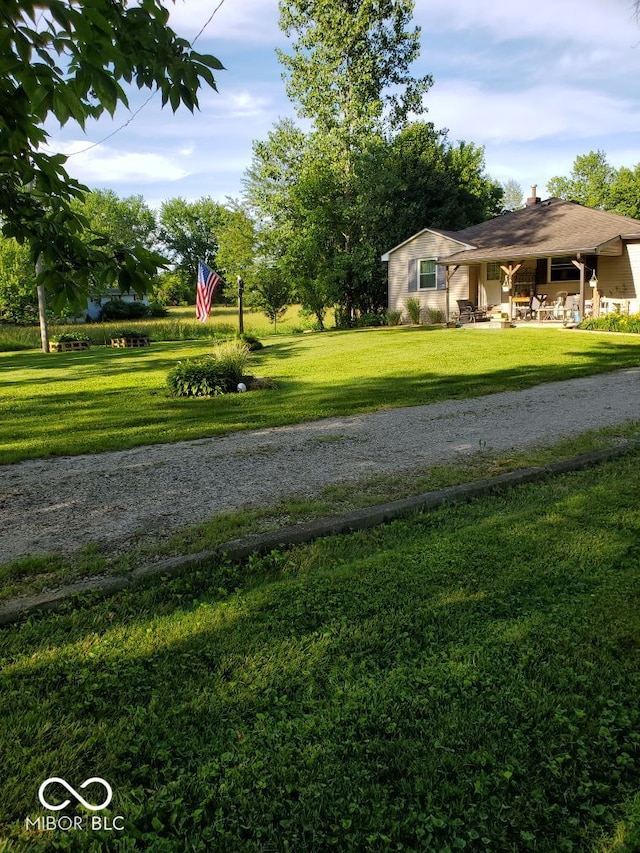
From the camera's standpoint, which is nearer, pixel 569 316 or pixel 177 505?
pixel 177 505

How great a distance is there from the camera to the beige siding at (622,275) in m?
23.6

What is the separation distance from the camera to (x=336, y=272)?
30.0 meters

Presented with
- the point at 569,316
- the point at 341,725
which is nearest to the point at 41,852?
the point at 341,725

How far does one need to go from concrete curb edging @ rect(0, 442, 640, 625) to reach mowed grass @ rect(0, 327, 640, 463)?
12.4ft

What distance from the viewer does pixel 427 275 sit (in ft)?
93.1

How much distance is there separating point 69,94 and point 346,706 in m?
2.52

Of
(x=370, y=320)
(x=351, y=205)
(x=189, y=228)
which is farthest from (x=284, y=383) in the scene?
(x=189, y=228)

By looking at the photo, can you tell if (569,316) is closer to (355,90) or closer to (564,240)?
(564,240)

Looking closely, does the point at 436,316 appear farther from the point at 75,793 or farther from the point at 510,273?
the point at 75,793

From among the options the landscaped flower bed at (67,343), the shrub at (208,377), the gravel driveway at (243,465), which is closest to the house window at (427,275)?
the landscaped flower bed at (67,343)

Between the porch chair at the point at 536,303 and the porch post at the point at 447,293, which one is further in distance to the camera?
the porch post at the point at 447,293

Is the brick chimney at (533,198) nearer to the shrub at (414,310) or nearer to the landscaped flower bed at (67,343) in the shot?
the shrub at (414,310)

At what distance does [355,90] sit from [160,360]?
21346 millimetres
